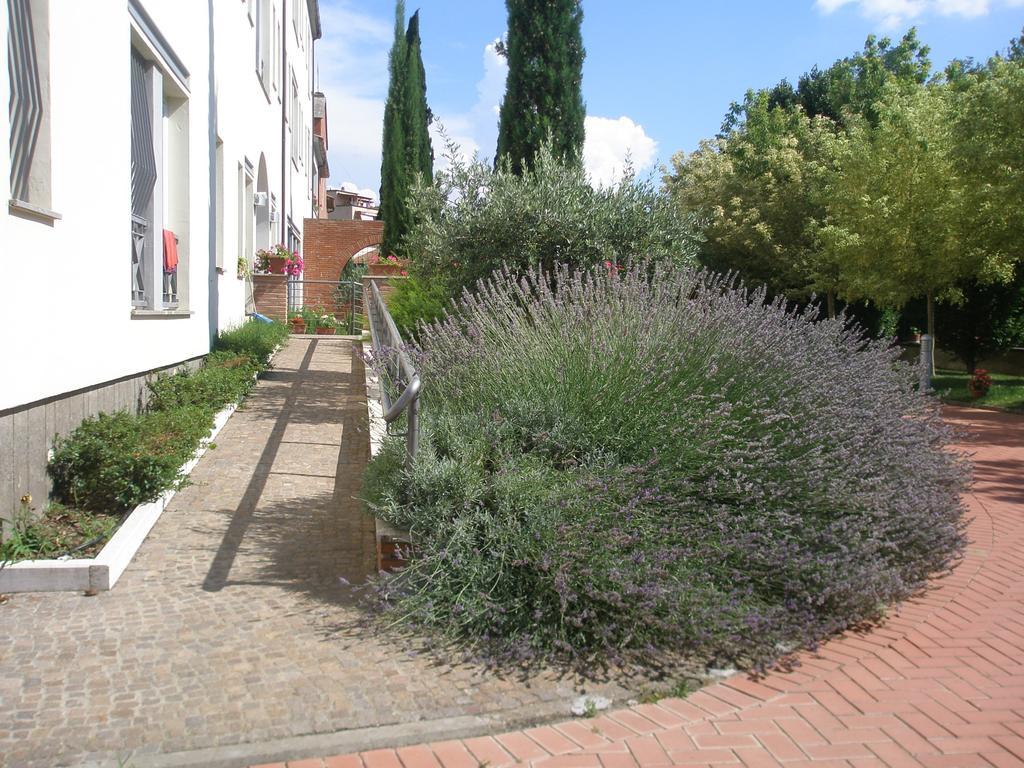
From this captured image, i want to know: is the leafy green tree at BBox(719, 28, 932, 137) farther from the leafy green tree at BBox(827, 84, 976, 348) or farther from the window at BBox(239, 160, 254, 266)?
the window at BBox(239, 160, 254, 266)

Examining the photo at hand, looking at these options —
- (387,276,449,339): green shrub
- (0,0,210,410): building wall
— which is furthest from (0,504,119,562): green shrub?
(387,276,449,339): green shrub

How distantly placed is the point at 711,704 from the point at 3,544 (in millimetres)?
3633

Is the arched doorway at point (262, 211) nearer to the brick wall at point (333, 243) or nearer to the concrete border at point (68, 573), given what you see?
the brick wall at point (333, 243)

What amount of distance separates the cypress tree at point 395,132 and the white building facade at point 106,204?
15041mm

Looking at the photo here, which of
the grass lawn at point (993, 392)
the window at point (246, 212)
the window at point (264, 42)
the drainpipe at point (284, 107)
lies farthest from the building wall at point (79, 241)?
the grass lawn at point (993, 392)

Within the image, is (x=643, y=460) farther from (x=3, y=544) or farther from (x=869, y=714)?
(x=3, y=544)

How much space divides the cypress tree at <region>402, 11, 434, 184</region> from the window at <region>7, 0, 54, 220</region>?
78.9 feet

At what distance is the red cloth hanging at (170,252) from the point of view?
8.65 metres

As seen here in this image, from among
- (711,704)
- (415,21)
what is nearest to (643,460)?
(711,704)

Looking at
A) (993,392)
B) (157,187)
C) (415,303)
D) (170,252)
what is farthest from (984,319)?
(157,187)

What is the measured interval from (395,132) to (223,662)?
27504 millimetres

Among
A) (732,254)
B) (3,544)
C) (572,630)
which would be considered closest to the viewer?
(572,630)

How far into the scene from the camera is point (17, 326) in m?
4.80

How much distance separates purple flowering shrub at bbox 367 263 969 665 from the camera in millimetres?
3932
